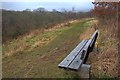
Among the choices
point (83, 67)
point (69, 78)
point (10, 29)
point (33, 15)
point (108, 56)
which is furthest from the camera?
point (33, 15)

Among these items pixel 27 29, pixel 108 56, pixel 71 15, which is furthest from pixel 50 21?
pixel 108 56

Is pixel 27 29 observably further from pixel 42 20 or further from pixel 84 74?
pixel 84 74

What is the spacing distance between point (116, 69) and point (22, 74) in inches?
85.5

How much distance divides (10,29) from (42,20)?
6.94 metres

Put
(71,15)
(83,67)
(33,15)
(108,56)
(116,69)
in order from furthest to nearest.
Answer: (71,15)
(33,15)
(108,56)
(116,69)
(83,67)

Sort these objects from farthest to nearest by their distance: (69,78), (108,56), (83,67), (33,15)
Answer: (33,15)
(108,56)
(69,78)
(83,67)

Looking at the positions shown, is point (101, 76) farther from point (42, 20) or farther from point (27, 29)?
point (42, 20)

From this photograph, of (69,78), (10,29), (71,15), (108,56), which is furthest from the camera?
(71,15)

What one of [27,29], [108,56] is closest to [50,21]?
[27,29]

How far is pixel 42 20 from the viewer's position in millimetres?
30578

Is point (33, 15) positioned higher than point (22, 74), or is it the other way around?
point (33, 15)

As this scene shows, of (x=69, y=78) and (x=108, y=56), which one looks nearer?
(x=69, y=78)

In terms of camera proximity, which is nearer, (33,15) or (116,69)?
(116,69)

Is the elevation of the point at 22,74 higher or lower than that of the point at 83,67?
lower
